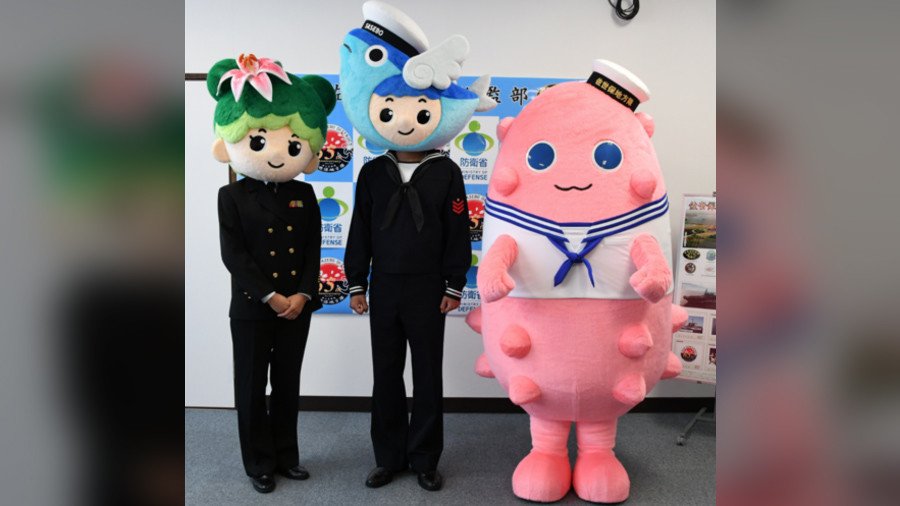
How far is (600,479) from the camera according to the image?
2379 mm

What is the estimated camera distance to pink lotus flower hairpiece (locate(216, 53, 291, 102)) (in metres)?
2.34

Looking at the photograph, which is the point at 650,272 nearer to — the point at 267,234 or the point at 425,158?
the point at 425,158

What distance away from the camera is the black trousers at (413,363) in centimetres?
251

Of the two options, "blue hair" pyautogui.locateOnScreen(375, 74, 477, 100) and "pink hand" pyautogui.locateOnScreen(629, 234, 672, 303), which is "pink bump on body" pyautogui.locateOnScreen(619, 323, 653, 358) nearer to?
"pink hand" pyautogui.locateOnScreen(629, 234, 672, 303)

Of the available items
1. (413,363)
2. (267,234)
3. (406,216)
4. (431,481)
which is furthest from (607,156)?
(431,481)

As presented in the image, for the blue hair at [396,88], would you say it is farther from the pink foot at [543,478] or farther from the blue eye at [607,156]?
the pink foot at [543,478]

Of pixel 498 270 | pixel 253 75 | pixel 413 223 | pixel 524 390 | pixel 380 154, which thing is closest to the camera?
pixel 498 270

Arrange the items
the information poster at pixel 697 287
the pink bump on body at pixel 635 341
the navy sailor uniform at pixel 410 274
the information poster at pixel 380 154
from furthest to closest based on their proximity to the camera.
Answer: the information poster at pixel 380 154, the information poster at pixel 697 287, the navy sailor uniform at pixel 410 274, the pink bump on body at pixel 635 341

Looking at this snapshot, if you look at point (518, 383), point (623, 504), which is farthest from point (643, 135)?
point (623, 504)

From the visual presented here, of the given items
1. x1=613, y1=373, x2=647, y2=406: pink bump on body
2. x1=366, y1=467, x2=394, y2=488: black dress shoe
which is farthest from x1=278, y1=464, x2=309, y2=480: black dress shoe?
x1=613, y1=373, x2=647, y2=406: pink bump on body

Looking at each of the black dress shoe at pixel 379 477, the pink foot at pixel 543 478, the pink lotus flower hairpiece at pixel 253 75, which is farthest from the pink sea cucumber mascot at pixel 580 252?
the pink lotus flower hairpiece at pixel 253 75

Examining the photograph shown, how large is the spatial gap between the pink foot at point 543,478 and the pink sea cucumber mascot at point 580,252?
0.12m

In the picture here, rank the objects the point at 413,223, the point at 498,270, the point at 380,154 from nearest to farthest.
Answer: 1. the point at 498,270
2. the point at 413,223
3. the point at 380,154

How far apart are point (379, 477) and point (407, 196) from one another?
3.81 ft
